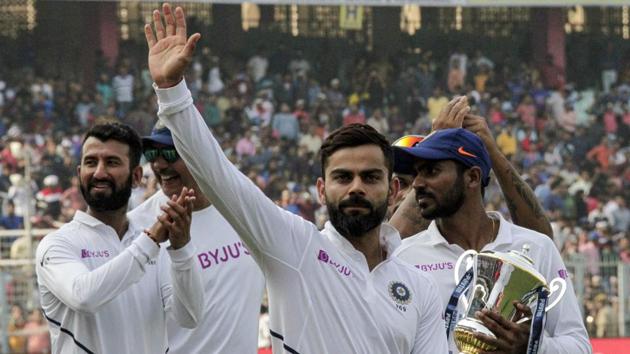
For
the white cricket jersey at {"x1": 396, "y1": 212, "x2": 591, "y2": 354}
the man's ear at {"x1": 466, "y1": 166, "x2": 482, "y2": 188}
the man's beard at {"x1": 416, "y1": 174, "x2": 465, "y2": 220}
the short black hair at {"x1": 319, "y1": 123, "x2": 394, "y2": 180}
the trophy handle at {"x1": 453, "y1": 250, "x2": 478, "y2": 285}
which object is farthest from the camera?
the man's ear at {"x1": 466, "y1": 166, "x2": 482, "y2": 188}

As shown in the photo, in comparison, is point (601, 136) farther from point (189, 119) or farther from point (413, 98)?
point (189, 119)

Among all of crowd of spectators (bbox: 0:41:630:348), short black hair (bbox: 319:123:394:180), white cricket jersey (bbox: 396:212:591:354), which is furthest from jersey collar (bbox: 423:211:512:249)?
crowd of spectators (bbox: 0:41:630:348)

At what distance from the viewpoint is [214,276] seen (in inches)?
268

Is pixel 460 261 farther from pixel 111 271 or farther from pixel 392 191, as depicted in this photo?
pixel 111 271

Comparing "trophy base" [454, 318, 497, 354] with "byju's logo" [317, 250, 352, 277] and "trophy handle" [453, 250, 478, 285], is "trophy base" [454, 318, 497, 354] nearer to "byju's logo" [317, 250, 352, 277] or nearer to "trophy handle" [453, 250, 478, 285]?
"trophy handle" [453, 250, 478, 285]

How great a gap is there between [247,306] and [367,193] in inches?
87.8

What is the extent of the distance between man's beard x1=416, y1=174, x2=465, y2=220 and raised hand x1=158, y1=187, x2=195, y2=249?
857mm

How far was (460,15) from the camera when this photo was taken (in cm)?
3022

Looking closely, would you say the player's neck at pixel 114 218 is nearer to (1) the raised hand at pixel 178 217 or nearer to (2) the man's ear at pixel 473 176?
(1) the raised hand at pixel 178 217

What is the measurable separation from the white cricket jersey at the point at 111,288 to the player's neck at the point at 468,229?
0.98 metres

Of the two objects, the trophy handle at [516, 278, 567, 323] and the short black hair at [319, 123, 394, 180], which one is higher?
the short black hair at [319, 123, 394, 180]

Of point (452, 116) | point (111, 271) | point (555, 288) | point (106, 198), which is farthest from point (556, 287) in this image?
point (106, 198)

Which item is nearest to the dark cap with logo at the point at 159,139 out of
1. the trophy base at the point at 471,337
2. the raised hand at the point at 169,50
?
the raised hand at the point at 169,50

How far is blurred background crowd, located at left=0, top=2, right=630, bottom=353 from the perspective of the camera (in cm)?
2242
